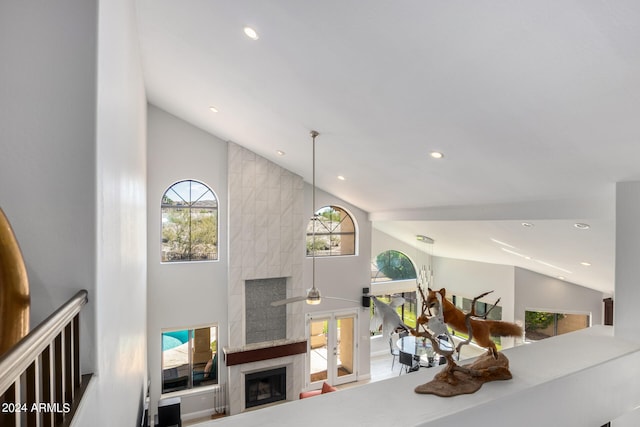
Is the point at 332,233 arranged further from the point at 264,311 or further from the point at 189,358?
the point at 189,358

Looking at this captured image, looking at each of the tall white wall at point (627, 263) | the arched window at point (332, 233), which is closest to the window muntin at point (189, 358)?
the arched window at point (332, 233)

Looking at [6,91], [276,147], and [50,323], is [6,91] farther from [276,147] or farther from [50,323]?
[276,147]

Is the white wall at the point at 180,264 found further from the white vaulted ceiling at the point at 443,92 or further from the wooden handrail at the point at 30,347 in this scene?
the wooden handrail at the point at 30,347

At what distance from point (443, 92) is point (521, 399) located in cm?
221

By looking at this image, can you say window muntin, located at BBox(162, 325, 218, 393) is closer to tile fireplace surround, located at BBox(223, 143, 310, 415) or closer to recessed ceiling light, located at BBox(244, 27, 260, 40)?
tile fireplace surround, located at BBox(223, 143, 310, 415)

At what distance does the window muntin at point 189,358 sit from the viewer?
254 inches

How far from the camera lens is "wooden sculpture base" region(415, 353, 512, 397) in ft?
6.13

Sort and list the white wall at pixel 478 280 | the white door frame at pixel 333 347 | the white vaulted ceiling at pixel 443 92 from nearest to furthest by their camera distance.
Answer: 1. the white vaulted ceiling at pixel 443 92
2. the white door frame at pixel 333 347
3. the white wall at pixel 478 280

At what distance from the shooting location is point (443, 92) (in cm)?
279

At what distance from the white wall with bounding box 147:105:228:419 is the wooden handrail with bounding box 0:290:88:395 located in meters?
5.26

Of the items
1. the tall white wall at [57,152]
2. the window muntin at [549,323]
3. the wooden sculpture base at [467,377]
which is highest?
the tall white wall at [57,152]

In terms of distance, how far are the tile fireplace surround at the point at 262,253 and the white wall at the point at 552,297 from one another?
18.6 ft

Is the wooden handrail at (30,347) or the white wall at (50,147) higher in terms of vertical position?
the white wall at (50,147)

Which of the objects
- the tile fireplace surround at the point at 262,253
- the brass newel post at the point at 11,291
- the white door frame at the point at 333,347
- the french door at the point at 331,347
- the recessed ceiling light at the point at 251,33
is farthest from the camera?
the french door at the point at 331,347
